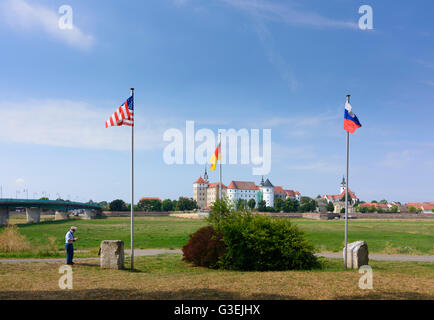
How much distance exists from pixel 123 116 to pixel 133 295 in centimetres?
906

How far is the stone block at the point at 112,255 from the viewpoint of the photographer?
15.5m

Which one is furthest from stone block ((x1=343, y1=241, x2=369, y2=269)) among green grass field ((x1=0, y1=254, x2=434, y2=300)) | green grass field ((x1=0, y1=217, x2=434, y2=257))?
green grass field ((x1=0, y1=217, x2=434, y2=257))

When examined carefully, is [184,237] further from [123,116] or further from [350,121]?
[350,121]

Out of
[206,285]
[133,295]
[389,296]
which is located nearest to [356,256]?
[389,296]

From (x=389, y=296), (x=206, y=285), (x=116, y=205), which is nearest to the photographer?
(x=389, y=296)

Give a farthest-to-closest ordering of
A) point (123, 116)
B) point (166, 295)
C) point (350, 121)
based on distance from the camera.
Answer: point (350, 121) < point (123, 116) < point (166, 295)

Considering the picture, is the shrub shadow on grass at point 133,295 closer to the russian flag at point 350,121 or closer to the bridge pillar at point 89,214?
the russian flag at point 350,121

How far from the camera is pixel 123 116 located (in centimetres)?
1658

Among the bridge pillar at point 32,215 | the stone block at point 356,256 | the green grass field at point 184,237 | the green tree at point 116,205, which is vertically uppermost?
the stone block at point 356,256

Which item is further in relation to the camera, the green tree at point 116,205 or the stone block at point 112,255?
the green tree at point 116,205

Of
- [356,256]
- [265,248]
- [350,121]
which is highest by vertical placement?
[350,121]

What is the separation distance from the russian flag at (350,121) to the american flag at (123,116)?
33.7ft

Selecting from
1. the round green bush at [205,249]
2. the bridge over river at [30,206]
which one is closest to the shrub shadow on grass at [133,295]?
the round green bush at [205,249]
